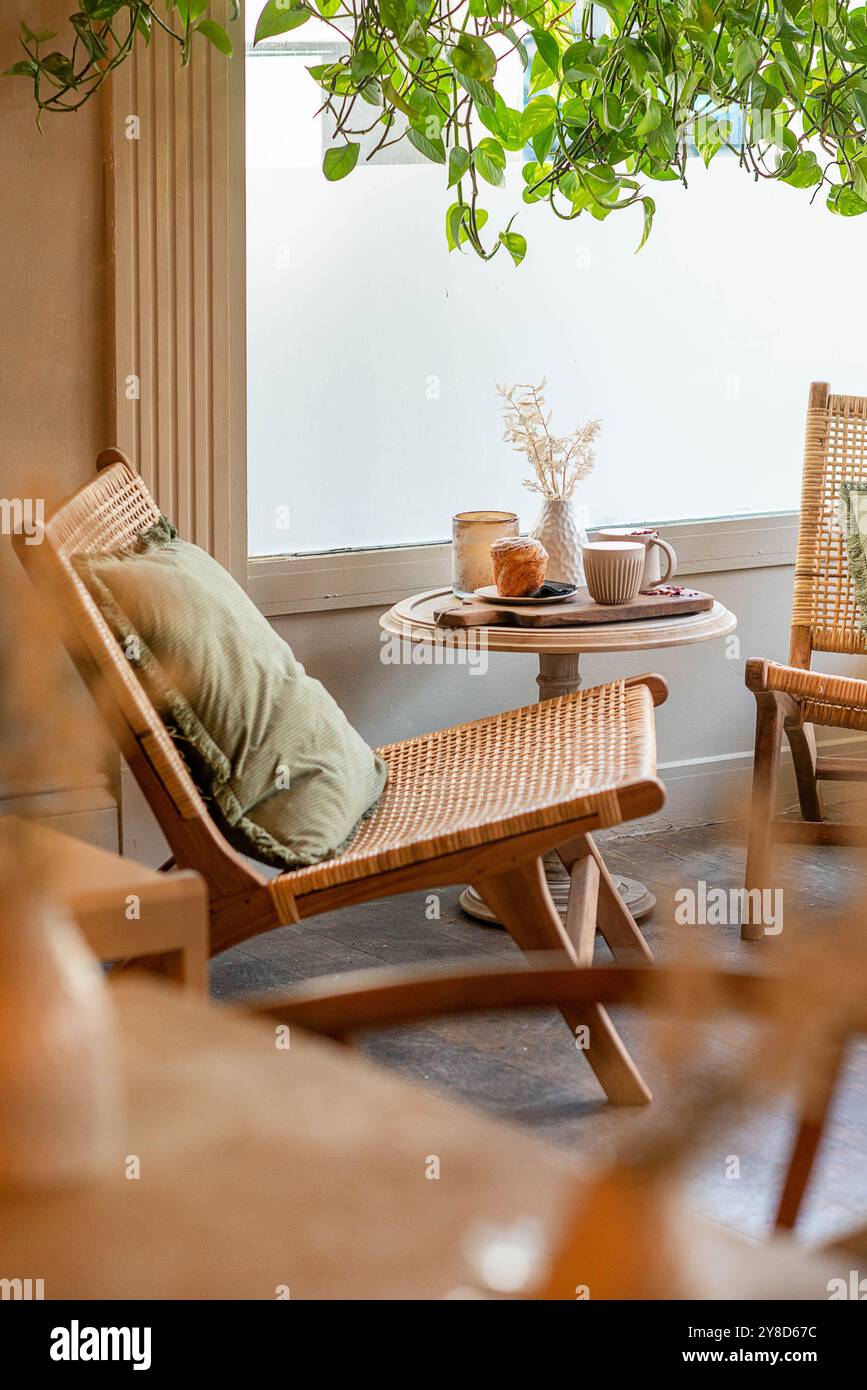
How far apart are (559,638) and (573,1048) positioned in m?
0.71

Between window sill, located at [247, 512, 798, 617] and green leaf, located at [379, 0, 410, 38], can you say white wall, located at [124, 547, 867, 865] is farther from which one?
green leaf, located at [379, 0, 410, 38]

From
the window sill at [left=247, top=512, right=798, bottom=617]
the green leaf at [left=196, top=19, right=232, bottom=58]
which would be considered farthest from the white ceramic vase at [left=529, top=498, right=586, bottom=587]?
the green leaf at [left=196, top=19, right=232, bottom=58]

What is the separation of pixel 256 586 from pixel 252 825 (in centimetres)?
107

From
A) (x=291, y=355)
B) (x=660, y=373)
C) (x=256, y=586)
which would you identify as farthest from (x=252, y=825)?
(x=660, y=373)

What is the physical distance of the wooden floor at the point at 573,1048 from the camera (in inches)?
72.3

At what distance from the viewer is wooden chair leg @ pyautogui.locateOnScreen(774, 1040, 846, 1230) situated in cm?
67

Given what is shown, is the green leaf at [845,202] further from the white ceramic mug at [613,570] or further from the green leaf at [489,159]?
the white ceramic mug at [613,570]

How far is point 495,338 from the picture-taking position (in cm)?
318

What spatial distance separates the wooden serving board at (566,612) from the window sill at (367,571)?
283 millimetres

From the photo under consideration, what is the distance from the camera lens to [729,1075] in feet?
1.73

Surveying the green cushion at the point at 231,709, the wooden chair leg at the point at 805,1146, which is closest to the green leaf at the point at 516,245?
the green cushion at the point at 231,709

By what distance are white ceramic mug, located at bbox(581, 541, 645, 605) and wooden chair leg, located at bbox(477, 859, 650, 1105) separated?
0.91m

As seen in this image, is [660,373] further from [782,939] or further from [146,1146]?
[146,1146]
